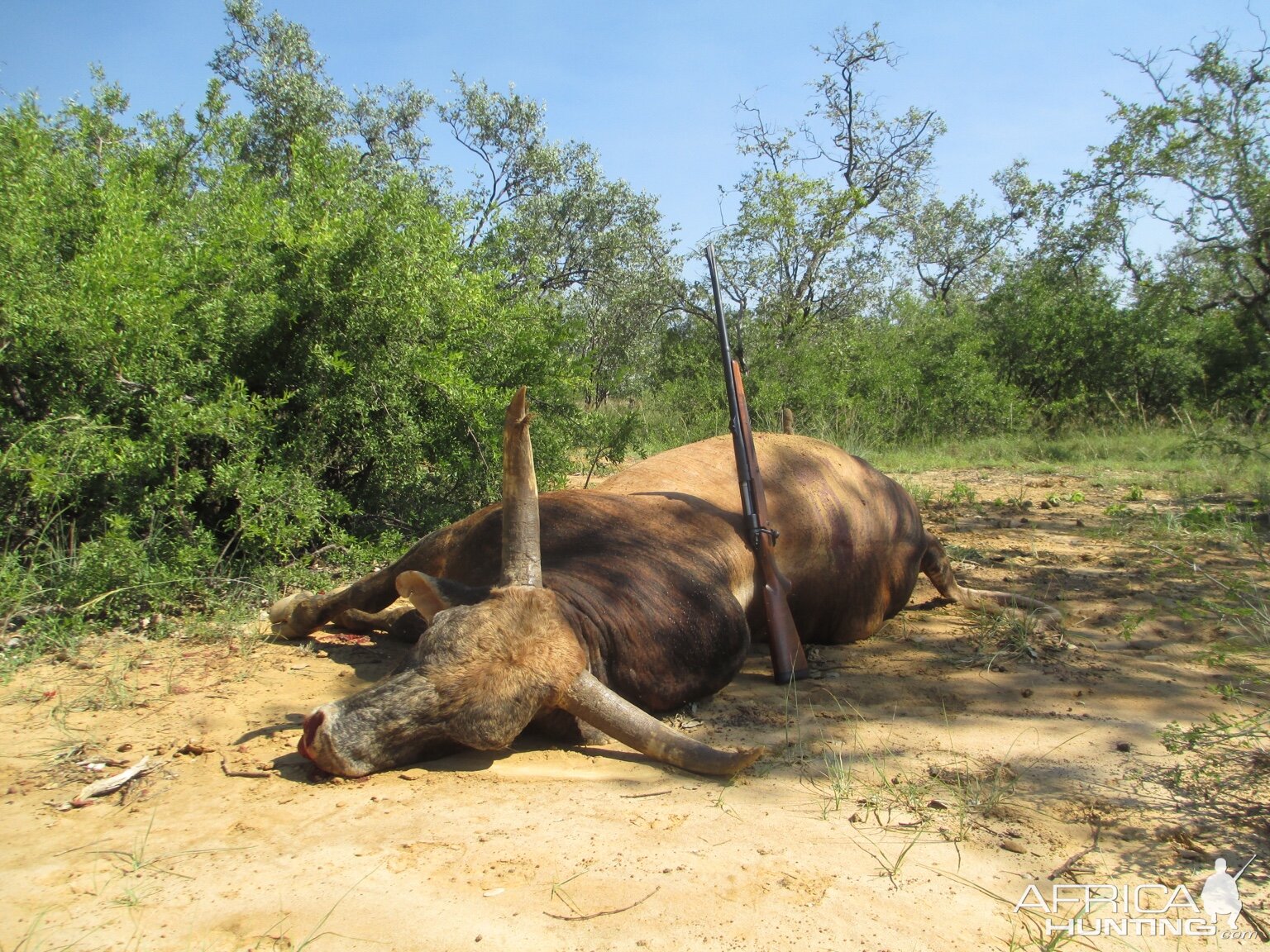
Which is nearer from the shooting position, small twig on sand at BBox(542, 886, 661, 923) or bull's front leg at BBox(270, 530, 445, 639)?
small twig on sand at BBox(542, 886, 661, 923)

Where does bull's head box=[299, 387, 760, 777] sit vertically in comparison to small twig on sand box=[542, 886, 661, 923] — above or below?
above

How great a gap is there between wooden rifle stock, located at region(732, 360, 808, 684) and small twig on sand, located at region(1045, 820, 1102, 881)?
1731 mm

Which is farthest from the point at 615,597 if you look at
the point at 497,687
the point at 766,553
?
the point at 766,553

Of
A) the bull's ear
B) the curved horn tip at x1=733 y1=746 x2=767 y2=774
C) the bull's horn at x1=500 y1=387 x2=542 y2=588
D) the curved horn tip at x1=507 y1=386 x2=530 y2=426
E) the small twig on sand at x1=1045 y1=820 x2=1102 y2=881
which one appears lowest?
the small twig on sand at x1=1045 y1=820 x2=1102 y2=881

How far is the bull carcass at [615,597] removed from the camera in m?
3.35

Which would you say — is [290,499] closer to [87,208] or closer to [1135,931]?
[87,208]

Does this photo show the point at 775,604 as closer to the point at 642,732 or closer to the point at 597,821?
the point at 642,732

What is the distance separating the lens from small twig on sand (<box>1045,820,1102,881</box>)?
285 centimetres

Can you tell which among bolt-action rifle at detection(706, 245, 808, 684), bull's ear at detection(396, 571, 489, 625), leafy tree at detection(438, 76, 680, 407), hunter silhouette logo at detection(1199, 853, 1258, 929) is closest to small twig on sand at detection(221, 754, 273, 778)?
bull's ear at detection(396, 571, 489, 625)

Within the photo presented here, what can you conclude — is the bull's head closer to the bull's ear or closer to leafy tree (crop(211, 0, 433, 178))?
the bull's ear

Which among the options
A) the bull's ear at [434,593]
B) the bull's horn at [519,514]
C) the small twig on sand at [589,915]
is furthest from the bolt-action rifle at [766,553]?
the small twig on sand at [589,915]

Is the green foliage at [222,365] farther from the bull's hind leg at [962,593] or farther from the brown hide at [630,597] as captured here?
the bull's hind leg at [962,593]

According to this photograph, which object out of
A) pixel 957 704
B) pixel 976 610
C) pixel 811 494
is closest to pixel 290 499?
pixel 811 494
